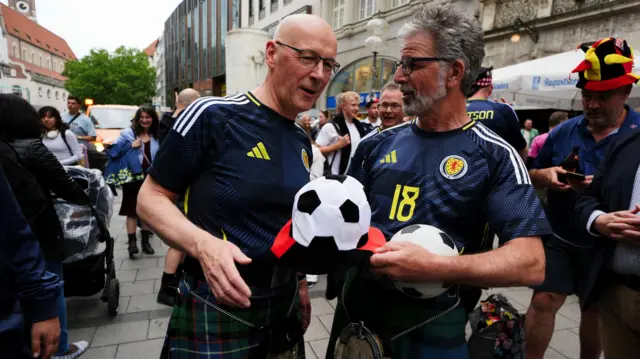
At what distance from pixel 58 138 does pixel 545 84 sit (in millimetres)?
7260

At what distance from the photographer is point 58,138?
508cm

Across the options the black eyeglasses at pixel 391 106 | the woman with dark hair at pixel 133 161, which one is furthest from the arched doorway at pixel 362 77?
the black eyeglasses at pixel 391 106

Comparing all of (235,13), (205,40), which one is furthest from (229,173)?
(205,40)

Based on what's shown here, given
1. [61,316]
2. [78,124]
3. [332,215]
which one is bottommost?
[61,316]

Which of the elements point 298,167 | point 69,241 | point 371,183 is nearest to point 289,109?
point 298,167

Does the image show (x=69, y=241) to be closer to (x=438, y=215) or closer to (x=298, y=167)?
(x=298, y=167)

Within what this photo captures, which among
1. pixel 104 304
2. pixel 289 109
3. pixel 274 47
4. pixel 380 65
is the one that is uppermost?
pixel 380 65

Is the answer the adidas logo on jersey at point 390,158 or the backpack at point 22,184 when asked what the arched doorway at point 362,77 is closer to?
the backpack at point 22,184

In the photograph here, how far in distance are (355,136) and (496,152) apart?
396 centimetres

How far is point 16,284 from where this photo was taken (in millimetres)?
1521

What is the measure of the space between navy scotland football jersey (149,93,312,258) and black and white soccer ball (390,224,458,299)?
0.53 metres

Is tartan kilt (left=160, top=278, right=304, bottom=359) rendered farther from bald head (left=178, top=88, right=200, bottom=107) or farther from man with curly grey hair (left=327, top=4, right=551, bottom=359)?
bald head (left=178, top=88, right=200, bottom=107)

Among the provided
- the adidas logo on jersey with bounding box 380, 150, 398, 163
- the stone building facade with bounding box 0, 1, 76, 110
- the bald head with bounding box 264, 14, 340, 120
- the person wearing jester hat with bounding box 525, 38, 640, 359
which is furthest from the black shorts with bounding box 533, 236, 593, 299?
the stone building facade with bounding box 0, 1, 76, 110

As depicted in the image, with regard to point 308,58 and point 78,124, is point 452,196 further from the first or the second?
point 78,124
